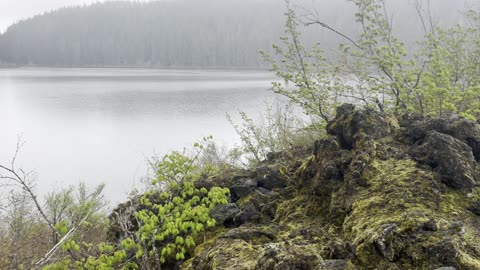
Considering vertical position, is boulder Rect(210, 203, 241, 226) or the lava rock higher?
the lava rock

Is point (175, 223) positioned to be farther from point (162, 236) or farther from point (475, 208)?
point (475, 208)

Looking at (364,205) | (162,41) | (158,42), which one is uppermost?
(162,41)

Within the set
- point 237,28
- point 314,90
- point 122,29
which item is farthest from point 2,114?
point 122,29

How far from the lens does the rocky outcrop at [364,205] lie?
2486 mm

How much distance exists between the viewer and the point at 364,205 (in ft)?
10.2

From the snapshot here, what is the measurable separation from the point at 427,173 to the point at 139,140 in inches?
1346

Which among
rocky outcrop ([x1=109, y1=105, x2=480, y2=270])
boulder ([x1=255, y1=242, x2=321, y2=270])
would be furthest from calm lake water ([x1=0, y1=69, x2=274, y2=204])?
boulder ([x1=255, y1=242, x2=321, y2=270])

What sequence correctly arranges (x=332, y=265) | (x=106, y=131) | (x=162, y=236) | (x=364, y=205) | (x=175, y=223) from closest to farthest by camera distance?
(x=332, y=265) < (x=364, y=205) < (x=162, y=236) < (x=175, y=223) < (x=106, y=131)

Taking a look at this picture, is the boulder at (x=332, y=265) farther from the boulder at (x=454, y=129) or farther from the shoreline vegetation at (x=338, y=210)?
the boulder at (x=454, y=129)

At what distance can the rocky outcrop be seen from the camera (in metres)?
2.49

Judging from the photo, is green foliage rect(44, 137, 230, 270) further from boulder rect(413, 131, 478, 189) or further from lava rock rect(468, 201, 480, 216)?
lava rock rect(468, 201, 480, 216)

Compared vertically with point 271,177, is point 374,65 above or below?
above

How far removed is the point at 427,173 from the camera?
3287 millimetres

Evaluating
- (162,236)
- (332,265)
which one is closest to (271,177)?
(162,236)
